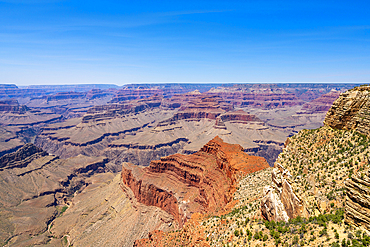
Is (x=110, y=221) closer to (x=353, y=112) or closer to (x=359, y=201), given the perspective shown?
(x=359, y=201)

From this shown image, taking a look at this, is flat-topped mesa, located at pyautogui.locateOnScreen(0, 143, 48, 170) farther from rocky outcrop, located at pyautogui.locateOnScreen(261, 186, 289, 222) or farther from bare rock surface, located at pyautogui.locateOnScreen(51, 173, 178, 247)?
rocky outcrop, located at pyautogui.locateOnScreen(261, 186, 289, 222)

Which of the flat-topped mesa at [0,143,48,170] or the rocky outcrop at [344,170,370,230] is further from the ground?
the rocky outcrop at [344,170,370,230]

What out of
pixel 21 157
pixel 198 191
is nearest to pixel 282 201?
pixel 198 191

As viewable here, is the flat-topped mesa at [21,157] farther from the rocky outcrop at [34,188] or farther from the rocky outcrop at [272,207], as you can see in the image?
the rocky outcrop at [272,207]

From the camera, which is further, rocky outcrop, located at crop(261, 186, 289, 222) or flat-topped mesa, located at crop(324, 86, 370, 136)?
rocky outcrop, located at crop(261, 186, 289, 222)

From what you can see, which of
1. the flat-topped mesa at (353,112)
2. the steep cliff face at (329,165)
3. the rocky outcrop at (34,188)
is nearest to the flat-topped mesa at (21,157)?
the rocky outcrop at (34,188)

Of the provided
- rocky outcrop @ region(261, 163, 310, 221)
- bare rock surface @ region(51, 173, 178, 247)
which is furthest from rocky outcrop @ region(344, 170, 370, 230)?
bare rock surface @ region(51, 173, 178, 247)

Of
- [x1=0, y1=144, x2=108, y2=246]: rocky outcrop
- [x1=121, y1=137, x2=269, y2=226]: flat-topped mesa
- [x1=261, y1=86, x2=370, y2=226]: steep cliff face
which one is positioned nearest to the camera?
[x1=261, y1=86, x2=370, y2=226]: steep cliff face
